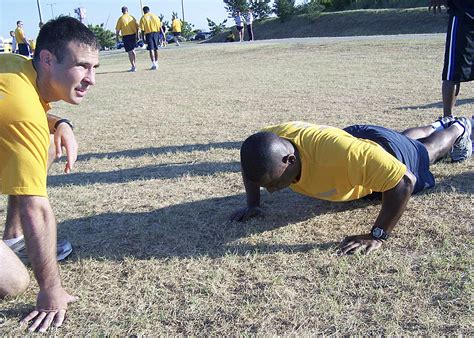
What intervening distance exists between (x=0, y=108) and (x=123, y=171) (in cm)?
224

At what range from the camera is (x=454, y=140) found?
144 inches

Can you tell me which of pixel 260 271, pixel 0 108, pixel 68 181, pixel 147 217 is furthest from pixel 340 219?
pixel 68 181

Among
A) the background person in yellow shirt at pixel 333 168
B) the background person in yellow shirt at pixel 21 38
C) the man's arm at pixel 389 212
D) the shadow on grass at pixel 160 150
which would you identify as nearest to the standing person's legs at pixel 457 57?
the background person in yellow shirt at pixel 333 168

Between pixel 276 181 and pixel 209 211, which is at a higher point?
pixel 276 181

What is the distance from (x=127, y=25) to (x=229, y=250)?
12161 mm

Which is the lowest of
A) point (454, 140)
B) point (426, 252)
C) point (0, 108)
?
point (426, 252)

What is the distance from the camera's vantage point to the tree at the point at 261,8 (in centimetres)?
4178

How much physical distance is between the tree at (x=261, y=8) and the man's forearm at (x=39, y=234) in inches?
1654

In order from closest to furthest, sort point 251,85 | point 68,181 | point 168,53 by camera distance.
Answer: point 68,181 → point 251,85 → point 168,53

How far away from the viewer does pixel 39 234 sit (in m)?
1.96

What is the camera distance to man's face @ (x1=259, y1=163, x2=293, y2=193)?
2420 millimetres

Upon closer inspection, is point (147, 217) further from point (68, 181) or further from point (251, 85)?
point (251, 85)

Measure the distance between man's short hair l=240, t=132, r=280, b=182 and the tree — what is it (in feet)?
136

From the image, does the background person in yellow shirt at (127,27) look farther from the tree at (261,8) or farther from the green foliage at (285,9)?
the tree at (261,8)
